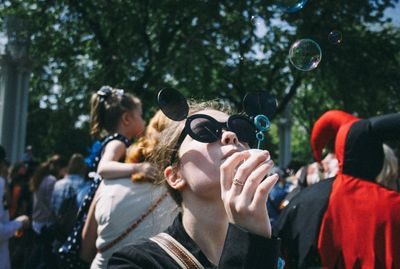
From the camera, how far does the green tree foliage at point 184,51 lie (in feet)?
33.8

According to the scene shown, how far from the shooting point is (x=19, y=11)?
11.1m

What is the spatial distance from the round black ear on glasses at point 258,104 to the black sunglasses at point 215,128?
47 millimetres

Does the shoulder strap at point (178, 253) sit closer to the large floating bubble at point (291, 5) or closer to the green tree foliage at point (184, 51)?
the large floating bubble at point (291, 5)

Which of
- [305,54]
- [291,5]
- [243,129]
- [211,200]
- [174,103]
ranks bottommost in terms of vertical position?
[211,200]

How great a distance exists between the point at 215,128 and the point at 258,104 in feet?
0.62

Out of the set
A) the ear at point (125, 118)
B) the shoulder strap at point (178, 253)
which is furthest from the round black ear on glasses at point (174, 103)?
the ear at point (125, 118)

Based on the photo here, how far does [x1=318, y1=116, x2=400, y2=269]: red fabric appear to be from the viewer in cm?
270

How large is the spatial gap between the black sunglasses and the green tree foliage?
794 centimetres

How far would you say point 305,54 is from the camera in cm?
278

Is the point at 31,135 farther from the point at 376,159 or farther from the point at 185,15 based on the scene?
the point at 376,159

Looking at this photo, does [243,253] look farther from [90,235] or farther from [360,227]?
[90,235]

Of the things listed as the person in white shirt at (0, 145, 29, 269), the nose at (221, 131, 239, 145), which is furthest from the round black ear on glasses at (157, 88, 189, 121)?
the person in white shirt at (0, 145, 29, 269)

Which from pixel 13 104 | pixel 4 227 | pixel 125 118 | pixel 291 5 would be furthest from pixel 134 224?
pixel 13 104

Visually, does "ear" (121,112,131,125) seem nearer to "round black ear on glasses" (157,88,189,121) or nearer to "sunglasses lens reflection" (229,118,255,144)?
"round black ear on glasses" (157,88,189,121)
